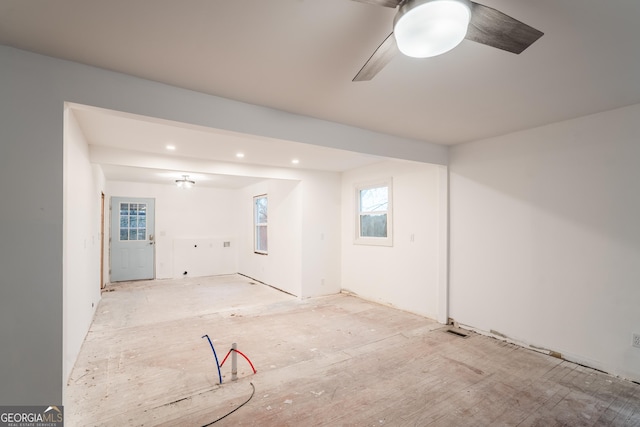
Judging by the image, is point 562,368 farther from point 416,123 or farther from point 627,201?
point 416,123

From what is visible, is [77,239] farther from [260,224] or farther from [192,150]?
[260,224]

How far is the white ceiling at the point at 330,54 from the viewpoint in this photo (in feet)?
4.79

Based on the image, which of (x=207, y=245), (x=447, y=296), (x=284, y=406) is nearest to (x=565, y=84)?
(x=447, y=296)

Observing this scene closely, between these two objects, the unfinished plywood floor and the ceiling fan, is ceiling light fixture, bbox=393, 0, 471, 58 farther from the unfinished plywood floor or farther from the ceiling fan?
the unfinished plywood floor

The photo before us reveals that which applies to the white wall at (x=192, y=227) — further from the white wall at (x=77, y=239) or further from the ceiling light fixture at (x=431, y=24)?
the ceiling light fixture at (x=431, y=24)

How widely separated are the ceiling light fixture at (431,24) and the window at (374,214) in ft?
12.3

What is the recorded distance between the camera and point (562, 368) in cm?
279

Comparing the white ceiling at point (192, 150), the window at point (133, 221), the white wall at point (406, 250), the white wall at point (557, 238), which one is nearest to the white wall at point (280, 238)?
the white ceiling at point (192, 150)

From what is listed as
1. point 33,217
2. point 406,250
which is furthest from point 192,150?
point 406,250

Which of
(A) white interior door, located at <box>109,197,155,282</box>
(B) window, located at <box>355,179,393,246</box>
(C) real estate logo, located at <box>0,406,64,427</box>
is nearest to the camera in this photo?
(C) real estate logo, located at <box>0,406,64,427</box>

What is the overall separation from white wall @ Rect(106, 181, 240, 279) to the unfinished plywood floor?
3.17 meters

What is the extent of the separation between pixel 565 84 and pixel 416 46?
5.65 ft

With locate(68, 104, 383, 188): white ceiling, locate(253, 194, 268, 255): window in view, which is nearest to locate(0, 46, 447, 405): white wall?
locate(68, 104, 383, 188): white ceiling

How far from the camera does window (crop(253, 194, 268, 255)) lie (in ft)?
22.9
